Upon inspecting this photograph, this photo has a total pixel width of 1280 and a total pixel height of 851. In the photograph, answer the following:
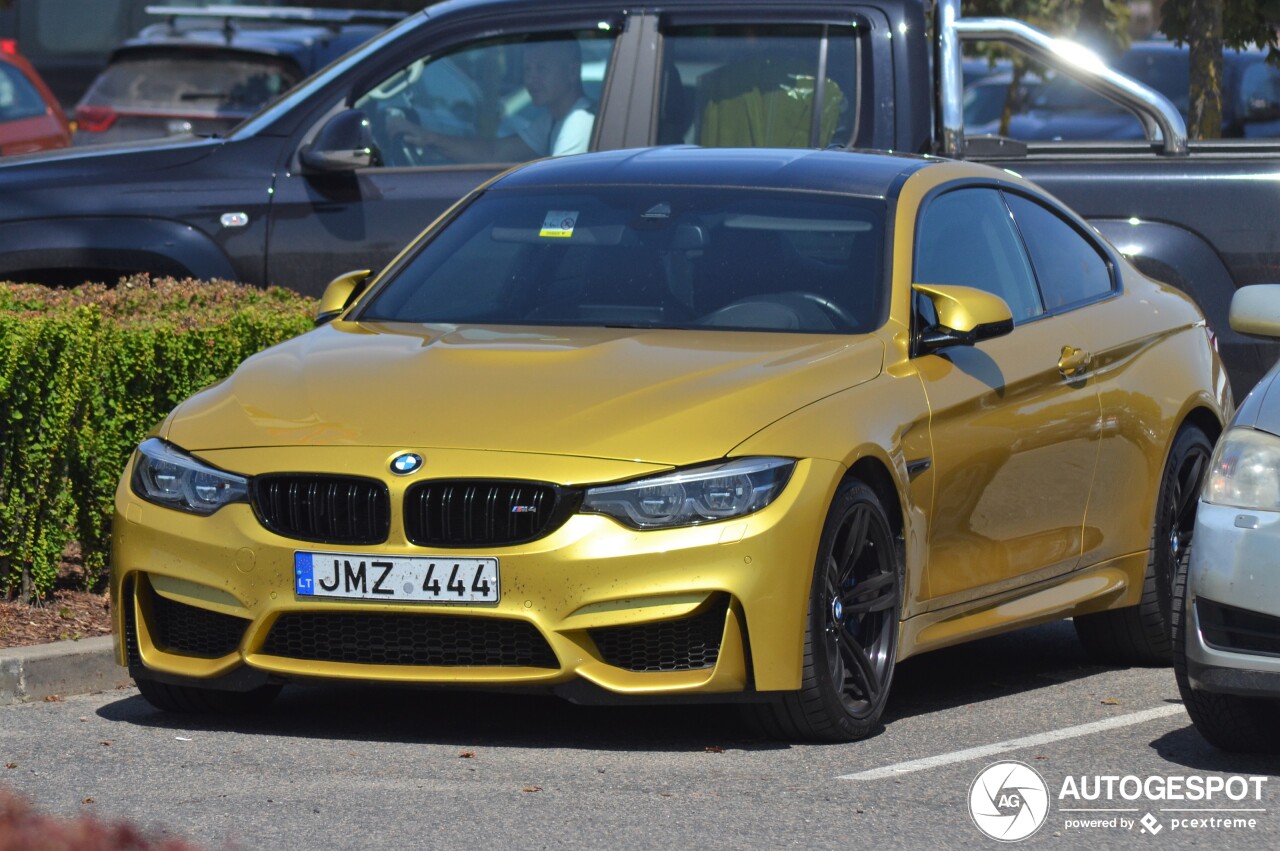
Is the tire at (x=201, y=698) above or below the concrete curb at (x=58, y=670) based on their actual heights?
above

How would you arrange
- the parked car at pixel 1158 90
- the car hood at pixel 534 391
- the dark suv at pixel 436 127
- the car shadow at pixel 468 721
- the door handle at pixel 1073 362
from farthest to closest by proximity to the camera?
1. the parked car at pixel 1158 90
2. the dark suv at pixel 436 127
3. the door handle at pixel 1073 362
4. the car shadow at pixel 468 721
5. the car hood at pixel 534 391

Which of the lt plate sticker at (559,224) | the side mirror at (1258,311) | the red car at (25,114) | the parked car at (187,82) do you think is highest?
the side mirror at (1258,311)

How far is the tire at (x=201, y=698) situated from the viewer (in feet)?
21.2

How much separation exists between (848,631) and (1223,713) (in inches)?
37.9

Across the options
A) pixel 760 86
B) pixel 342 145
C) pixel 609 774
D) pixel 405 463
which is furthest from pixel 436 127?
pixel 609 774

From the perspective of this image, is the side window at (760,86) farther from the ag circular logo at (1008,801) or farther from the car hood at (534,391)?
the ag circular logo at (1008,801)

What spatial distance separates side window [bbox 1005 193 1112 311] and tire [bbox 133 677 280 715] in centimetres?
277

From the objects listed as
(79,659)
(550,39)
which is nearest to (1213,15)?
(550,39)

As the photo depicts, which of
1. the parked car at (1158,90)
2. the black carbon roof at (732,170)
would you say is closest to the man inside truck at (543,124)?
the black carbon roof at (732,170)

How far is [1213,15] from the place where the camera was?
1399 centimetres

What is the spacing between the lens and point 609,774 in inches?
229

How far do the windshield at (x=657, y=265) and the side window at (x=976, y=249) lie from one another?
0.66ft

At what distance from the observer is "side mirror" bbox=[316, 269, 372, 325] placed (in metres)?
7.37

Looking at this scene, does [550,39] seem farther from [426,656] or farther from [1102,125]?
[1102,125]
